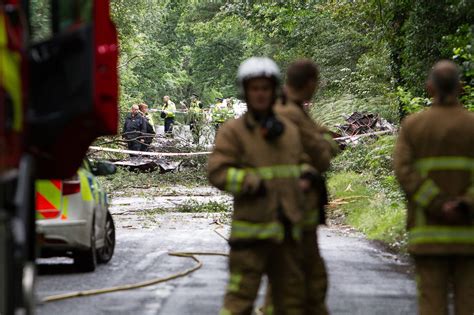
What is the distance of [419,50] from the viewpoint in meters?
21.9

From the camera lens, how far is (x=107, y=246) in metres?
13.9

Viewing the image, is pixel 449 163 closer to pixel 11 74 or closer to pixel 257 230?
pixel 257 230

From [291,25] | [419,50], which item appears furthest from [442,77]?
[291,25]

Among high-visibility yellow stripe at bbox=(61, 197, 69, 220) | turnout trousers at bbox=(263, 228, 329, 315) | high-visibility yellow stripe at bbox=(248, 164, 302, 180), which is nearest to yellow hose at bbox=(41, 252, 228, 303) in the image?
high-visibility yellow stripe at bbox=(61, 197, 69, 220)

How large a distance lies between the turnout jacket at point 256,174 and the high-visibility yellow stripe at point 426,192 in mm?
802

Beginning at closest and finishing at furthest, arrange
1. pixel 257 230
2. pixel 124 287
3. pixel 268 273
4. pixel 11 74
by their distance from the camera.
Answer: pixel 11 74
pixel 257 230
pixel 268 273
pixel 124 287

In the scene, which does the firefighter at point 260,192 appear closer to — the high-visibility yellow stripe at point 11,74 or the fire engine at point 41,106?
the fire engine at point 41,106

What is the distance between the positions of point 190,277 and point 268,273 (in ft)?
16.6

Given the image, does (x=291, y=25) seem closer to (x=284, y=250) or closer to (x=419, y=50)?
(x=419, y=50)

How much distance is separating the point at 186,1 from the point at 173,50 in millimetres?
7482

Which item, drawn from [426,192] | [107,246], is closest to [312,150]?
[426,192]

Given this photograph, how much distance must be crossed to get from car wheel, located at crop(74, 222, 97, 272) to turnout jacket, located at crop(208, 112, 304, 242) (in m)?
5.67

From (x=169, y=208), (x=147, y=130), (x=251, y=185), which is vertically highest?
(x=251, y=185)

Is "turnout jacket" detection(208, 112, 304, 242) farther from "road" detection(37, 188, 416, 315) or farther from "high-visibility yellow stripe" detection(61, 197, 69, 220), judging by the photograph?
"high-visibility yellow stripe" detection(61, 197, 69, 220)
